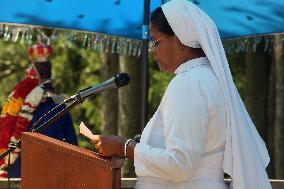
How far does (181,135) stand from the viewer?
325 cm

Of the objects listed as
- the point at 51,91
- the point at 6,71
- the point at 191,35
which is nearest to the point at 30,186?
the point at 191,35

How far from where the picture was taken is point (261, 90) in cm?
914

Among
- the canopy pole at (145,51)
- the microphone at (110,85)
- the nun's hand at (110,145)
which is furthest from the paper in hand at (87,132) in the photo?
the canopy pole at (145,51)

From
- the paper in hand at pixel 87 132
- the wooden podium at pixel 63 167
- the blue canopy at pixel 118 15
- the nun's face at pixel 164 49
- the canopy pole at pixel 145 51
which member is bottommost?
the wooden podium at pixel 63 167

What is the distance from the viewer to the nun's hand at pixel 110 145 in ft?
11.0

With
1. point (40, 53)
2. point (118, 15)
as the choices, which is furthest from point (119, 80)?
point (40, 53)

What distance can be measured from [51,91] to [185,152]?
425 centimetres

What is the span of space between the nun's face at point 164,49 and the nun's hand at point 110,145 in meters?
0.37

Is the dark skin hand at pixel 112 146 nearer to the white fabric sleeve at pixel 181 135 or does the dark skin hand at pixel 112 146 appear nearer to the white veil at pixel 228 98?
the white fabric sleeve at pixel 181 135

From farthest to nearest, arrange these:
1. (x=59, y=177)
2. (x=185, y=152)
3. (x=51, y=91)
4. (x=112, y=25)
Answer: (x=51, y=91) < (x=112, y=25) < (x=59, y=177) < (x=185, y=152)

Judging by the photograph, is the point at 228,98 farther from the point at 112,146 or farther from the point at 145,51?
the point at 145,51

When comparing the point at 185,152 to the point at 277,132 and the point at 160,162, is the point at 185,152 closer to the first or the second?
the point at 160,162

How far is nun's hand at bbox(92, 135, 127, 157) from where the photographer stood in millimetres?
3359

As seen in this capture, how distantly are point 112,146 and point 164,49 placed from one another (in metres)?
0.46
